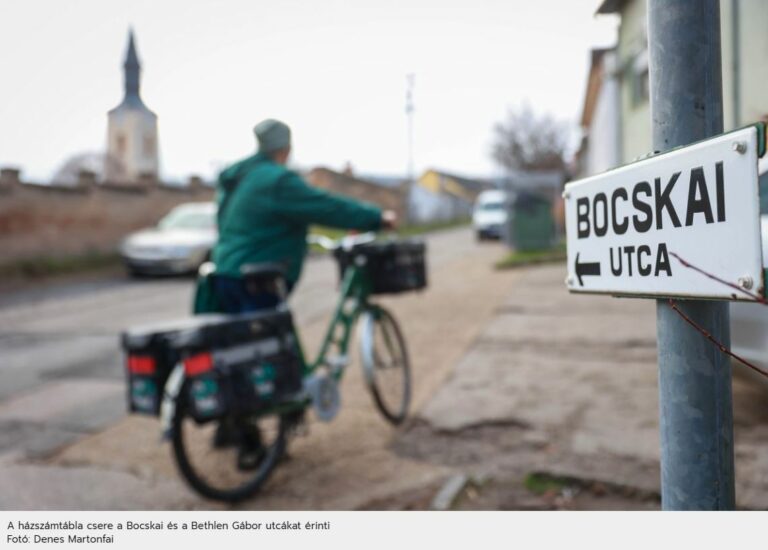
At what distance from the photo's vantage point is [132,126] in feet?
8.11

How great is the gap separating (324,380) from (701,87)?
2625 millimetres

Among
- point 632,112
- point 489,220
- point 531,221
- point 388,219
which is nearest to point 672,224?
point 388,219

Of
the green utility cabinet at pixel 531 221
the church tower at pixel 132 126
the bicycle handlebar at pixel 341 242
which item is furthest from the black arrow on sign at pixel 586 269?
the green utility cabinet at pixel 531 221

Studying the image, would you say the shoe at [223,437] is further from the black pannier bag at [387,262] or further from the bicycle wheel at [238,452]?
the black pannier bag at [387,262]

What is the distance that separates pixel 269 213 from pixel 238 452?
42.3 inches

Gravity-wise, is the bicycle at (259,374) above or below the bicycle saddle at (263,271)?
below

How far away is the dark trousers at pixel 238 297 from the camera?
3.29 metres

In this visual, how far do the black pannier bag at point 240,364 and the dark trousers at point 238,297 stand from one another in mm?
228

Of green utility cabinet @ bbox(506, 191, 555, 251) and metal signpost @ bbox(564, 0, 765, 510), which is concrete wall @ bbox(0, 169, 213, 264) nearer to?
green utility cabinet @ bbox(506, 191, 555, 251)

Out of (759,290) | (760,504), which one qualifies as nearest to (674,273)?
(759,290)
